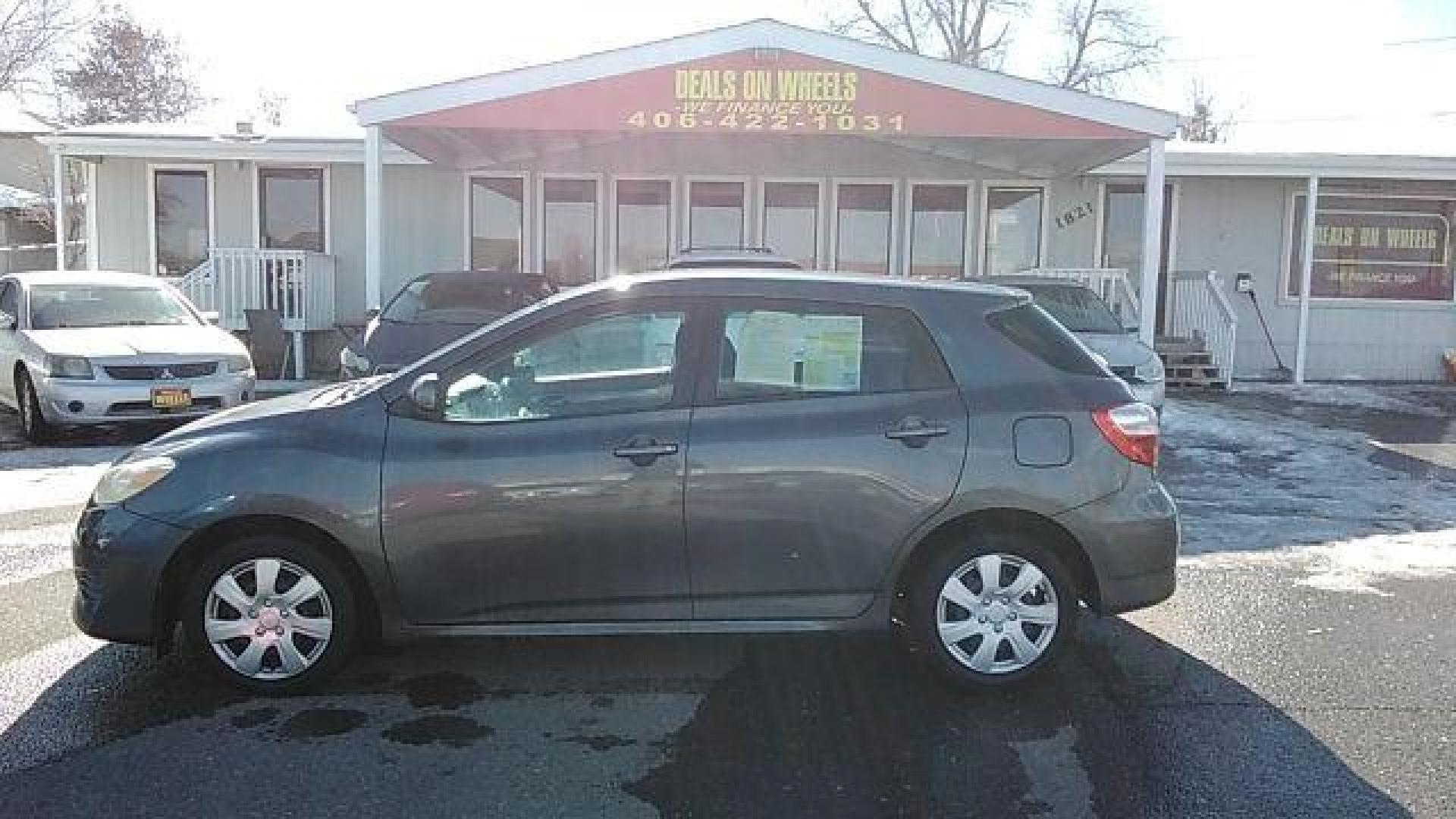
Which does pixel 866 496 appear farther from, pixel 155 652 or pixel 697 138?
pixel 697 138

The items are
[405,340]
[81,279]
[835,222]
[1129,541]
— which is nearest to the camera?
[1129,541]

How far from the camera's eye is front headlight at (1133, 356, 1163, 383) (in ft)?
36.2

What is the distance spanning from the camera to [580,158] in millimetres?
16172

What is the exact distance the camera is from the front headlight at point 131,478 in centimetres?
450

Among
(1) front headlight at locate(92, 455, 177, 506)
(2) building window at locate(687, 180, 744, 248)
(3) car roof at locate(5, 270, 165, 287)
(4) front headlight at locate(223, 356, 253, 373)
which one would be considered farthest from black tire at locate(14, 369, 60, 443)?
(2) building window at locate(687, 180, 744, 248)

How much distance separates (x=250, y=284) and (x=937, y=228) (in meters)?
9.18

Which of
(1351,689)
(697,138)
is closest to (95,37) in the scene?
(697,138)

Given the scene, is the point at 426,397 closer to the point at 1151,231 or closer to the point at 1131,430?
the point at 1131,430

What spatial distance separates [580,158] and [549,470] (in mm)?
12352

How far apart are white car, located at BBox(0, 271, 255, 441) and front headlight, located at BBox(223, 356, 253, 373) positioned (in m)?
0.01

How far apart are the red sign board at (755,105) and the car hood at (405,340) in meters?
2.18

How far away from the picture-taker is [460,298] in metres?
11.8

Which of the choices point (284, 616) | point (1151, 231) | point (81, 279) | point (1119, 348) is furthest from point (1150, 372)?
point (81, 279)

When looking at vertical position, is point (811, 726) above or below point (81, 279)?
below
